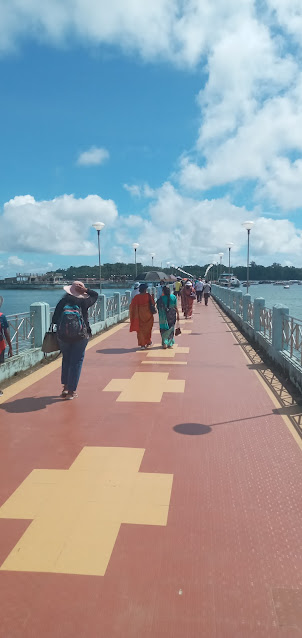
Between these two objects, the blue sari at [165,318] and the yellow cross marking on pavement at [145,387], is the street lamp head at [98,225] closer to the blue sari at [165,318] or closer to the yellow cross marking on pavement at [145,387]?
the blue sari at [165,318]

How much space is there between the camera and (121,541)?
9.76ft

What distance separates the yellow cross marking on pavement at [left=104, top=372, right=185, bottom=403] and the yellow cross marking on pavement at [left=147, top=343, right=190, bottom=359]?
193 cm

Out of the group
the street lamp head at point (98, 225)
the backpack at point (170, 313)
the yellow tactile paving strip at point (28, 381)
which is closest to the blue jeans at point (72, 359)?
the yellow tactile paving strip at point (28, 381)

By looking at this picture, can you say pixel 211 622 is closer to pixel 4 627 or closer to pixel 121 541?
pixel 121 541

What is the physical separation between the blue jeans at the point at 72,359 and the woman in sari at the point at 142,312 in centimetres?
393

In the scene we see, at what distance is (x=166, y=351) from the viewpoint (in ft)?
35.0

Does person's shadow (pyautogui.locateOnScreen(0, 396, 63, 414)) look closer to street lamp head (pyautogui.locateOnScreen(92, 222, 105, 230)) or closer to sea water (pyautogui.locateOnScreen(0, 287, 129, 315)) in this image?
street lamp head (pyautogui.locateOnScreen(92, 222, 105, 230))

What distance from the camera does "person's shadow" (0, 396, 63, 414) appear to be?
5984mm

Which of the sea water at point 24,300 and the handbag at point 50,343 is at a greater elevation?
the handbag at point 50,343

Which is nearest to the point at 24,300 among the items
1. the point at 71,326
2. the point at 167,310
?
the point at 167,310

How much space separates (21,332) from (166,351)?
334 cm

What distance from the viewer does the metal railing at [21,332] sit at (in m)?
8.66

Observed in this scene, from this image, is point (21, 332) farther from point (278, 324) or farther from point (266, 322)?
point (266, 322)

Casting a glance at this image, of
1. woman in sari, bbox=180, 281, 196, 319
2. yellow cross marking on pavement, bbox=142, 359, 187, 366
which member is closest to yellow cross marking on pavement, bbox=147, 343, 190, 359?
yellow cross marking on pavement, bbox=142, 359, 187, 366
